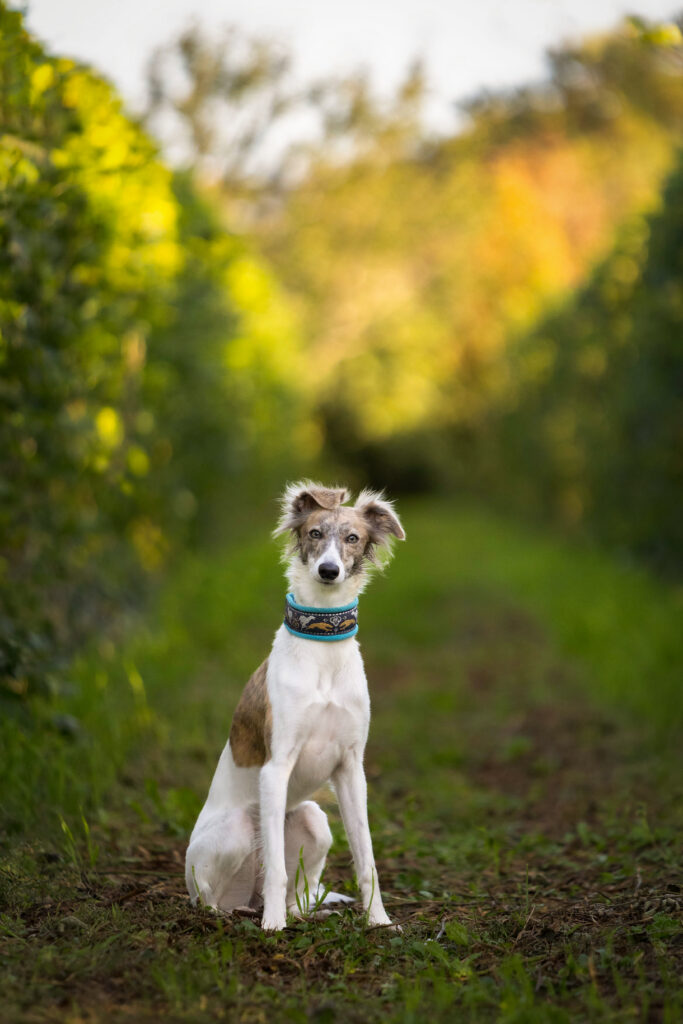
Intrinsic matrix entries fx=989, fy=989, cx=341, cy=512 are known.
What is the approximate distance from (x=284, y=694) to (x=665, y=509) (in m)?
7.76

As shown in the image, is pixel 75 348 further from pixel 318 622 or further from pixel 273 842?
pixel 273 842

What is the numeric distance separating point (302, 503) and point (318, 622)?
48cm

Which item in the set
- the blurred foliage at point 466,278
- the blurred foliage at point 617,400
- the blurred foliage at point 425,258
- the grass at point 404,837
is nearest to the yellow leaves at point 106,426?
the grass at point 404,837

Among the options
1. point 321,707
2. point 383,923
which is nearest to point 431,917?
point 383,923

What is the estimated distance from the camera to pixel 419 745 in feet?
21.8

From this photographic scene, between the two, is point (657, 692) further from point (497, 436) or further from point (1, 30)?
point (497, 436)

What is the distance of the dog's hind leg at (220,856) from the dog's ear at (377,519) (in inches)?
44.1

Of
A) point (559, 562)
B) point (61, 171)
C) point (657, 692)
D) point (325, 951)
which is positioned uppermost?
point (559, 562)

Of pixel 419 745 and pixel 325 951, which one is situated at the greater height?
pixel 419 745

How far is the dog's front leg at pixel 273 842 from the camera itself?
333 centimetres

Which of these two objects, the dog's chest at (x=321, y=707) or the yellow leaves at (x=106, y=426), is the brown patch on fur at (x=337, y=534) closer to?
the dog's chest at (x=321, y=707)

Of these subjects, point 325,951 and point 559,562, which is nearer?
point 325,951

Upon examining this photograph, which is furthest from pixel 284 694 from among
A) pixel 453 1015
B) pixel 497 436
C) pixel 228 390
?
pixel 497 436

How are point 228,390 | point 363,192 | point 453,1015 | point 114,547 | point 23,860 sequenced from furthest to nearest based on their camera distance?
point 363,192 < point 228,390 < point 114,547 < point 23,860 < point 453,1015
